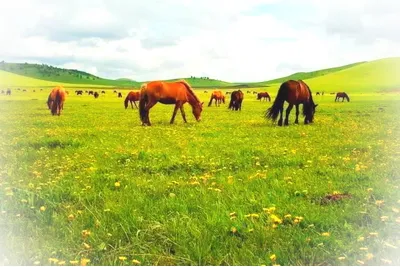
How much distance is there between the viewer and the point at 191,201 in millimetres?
6473

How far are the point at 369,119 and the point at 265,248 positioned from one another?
1113 centimetres

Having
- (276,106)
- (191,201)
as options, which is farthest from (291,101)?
(191,201)

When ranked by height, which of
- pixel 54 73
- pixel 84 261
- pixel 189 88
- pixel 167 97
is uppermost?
pixel 54 73

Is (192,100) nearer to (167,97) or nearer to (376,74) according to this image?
(167,97)

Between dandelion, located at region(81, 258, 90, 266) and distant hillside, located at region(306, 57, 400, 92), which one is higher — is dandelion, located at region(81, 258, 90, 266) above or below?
below

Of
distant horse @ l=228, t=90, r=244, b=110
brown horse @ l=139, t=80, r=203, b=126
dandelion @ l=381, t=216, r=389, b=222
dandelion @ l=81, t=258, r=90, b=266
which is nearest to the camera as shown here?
dandelion @ l=81, t=258, r=90, b=266

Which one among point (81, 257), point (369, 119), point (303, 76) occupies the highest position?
point (303, 76)

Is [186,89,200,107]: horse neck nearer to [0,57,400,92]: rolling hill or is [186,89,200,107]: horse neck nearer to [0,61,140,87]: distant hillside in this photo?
[0,57,400,92]: rolling hill

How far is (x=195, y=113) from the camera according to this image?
19.2 meters

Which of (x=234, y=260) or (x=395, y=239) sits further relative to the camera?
(x=395, y=239)

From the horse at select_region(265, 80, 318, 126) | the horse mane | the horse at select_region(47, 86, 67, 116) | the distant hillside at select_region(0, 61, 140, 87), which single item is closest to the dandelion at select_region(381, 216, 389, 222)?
the distant hillside at select_region(0, 61, 140, 87)

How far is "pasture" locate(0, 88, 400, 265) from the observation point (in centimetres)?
501

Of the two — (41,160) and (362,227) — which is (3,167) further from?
(362,227)

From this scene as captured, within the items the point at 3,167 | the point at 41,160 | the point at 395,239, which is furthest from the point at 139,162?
the point at 395,239
